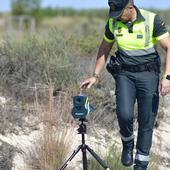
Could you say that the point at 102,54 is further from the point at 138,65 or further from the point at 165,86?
the point at 165,86

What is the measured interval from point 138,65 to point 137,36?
0.30 meters

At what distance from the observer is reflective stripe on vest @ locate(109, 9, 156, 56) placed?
20.0 ft

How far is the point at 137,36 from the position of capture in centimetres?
611

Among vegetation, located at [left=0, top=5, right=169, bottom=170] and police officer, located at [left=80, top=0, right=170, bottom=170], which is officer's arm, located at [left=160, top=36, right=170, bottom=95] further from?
vegetation, located at [left=0, top=5, right=169, bottom=170]

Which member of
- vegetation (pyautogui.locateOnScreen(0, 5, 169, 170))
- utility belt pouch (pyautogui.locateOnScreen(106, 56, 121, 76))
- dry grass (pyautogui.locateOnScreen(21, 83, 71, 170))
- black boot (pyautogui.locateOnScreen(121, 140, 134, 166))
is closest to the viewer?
utility belt pouch (pyautogui.locateOnScreen(106, 56, 121, 76))

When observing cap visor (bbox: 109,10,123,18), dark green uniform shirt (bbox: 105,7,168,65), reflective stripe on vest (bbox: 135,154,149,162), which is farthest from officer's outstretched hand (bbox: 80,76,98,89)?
reflective stripe on vest (bbox: 135,154,149,162)

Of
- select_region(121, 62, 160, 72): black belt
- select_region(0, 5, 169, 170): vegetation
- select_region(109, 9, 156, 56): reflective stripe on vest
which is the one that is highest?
select_region(109, 9, 156, 56): reflective stripe on vest

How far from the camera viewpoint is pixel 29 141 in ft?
25.1

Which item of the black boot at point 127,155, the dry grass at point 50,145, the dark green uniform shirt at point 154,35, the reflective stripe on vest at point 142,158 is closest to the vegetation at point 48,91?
the dry grass at point 50,145

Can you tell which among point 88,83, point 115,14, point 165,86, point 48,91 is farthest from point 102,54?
point 48,91

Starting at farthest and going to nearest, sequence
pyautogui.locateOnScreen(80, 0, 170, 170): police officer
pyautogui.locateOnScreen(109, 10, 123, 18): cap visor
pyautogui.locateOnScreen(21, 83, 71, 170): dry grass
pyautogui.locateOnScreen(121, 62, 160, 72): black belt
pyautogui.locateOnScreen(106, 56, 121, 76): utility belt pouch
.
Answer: pyautogui.locateOnScreen(21, 83, 71, 170): dry grass, pyautogui.locateOnScreen(106, 56, 121, 76): utility belt pouch, pyautogui.locateOnScreen(121, 62, 160, 72): black belt, pyautogui.locateOnScreen(80, 0, 170, 170): police officer, pyautogui.locateOnScreen(109, 10, 123, 18): cap visor

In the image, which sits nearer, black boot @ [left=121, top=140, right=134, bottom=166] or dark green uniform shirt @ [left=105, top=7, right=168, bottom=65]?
dark green uniform shirt @ [left=105, top=7, right=168, bottom=65]

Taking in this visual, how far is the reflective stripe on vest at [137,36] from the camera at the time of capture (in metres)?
6.10

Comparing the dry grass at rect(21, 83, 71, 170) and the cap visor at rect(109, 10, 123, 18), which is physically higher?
the cap visor at rect(109, 10, 123, 18)
